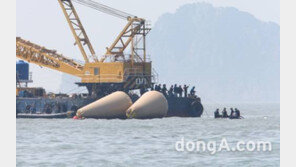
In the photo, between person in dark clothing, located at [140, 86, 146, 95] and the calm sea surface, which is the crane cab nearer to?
person in dark clothing, located at [140, 86, 146, 95]

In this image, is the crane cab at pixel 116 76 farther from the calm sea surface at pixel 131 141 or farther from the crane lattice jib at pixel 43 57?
the calm sea surface at pixel 131 141

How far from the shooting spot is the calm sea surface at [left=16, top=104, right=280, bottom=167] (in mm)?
47062

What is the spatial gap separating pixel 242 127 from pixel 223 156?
25776 mm

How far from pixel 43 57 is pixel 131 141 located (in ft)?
137

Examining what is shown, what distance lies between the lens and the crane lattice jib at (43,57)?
3871 inches

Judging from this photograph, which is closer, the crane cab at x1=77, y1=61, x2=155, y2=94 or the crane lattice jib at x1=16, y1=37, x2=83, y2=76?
the crane cab at x1=77, y1=61, x2=155, y2=94

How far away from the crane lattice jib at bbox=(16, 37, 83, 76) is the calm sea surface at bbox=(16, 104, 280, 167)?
469 inches

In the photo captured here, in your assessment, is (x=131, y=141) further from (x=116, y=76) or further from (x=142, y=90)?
(x=142, y=90)

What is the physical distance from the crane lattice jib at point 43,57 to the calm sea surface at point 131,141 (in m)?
11.9

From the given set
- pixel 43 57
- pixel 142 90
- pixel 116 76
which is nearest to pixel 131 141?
pixel 116 76

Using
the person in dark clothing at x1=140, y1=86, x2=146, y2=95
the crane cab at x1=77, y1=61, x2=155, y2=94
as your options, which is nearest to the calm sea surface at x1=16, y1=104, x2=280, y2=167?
the crane cab at x1=77, y1=61, x2=155, y2=94

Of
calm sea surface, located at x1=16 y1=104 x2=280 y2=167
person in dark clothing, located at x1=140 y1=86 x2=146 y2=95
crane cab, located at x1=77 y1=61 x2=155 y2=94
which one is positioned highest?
crane cab, located at x1=77 y1=61 x2=155 y2=94

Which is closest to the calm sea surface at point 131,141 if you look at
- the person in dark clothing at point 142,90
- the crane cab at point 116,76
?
the crane cab at point 116,76

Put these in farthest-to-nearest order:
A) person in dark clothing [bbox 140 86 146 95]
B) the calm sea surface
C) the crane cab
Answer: person in dark clothing [bbox 140 86 146 95], the crane cab, the calm sea surface
